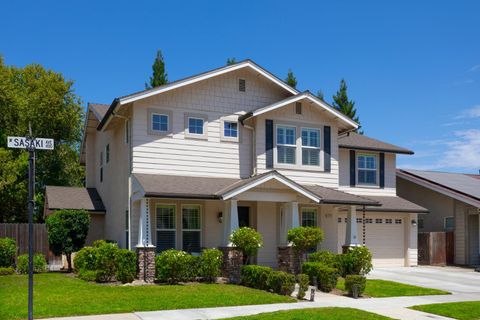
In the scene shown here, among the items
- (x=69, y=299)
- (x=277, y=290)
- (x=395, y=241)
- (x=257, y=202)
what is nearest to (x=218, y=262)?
(x=277, y=290)

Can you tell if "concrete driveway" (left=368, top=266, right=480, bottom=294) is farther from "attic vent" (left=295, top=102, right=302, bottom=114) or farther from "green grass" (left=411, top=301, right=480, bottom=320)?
"attic vent" (left=295, top=102, right=302, bottom=114)

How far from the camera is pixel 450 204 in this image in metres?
28.7

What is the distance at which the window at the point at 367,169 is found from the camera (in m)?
26.6

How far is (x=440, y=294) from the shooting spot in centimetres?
1797

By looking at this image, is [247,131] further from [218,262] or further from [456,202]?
[456,202]

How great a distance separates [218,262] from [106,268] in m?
3.62

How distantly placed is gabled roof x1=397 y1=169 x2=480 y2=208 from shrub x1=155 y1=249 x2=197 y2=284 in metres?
15.2

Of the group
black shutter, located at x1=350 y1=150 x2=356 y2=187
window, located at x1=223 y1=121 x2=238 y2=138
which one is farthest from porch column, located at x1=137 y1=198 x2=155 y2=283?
black shutter, located at x1=350 y1=150 x2=356 y2=187

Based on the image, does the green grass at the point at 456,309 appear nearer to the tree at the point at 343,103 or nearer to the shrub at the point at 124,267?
the shrub at the point at 124,267

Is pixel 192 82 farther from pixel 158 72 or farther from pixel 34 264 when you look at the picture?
pixel 158 72

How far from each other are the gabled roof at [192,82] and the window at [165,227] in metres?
4.05

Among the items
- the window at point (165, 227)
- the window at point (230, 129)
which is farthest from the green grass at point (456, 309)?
the window at point (230, 129)

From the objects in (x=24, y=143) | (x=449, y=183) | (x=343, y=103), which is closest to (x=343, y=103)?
(x=343, y=103)

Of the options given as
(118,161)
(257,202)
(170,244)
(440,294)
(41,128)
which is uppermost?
(41,128)
